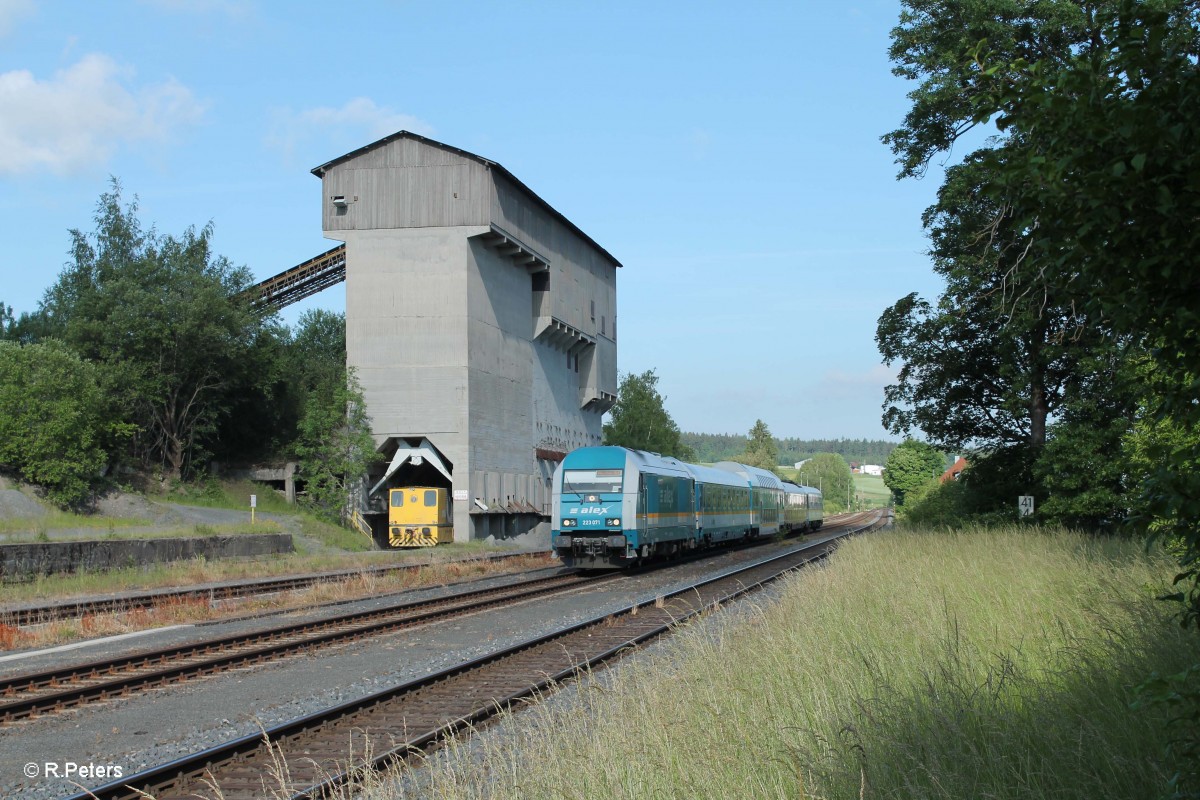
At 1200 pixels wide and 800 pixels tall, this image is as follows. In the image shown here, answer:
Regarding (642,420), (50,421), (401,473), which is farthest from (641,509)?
(642,420)

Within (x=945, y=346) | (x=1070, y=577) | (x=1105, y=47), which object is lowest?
(x=1070, y=577)

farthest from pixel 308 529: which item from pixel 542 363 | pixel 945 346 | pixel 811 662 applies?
pixel 811 662

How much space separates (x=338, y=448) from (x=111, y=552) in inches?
704

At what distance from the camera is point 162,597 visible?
2128 centimetres

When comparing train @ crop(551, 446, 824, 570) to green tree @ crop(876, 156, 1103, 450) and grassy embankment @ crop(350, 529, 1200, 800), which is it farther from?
grassy embankment @ crop(350, 529, 1200, 800)

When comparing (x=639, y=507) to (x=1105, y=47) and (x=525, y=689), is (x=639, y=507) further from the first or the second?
(x=1105, y=47)

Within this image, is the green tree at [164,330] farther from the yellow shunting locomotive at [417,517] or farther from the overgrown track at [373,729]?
the overgrown track at [373,729]

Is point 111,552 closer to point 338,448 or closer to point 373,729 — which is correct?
point 338,448

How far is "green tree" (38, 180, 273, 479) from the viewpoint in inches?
1841

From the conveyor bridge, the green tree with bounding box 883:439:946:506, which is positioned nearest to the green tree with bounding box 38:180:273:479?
the conveyor bridge

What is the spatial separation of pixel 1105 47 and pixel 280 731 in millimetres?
7856

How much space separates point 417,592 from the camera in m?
24.4

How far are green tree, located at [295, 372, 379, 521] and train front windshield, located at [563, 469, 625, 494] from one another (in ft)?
61.7

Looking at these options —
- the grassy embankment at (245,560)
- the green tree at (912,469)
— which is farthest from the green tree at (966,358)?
the green tree at (912,469)
